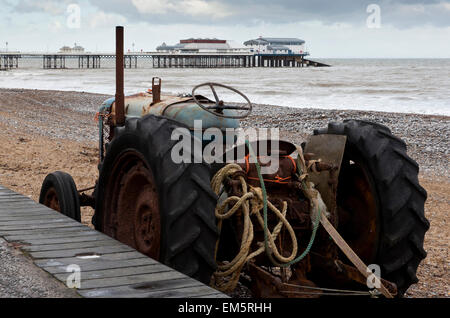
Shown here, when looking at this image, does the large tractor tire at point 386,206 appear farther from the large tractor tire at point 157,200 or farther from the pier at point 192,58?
the pier at point 192,58

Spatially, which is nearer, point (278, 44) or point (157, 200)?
point (157, 200)

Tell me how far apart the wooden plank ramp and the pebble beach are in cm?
36

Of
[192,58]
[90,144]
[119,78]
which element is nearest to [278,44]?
[192,58]

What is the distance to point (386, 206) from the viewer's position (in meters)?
4.81

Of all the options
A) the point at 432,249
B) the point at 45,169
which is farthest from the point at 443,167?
the point at 45,169

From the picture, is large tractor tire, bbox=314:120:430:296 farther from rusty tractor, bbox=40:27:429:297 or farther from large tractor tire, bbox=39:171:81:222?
large tractor tire, bbox=39:171:81:222

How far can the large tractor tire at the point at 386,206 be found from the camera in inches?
189

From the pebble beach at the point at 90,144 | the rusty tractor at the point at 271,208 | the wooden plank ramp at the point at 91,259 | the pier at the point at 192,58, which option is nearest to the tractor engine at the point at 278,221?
the rusty tractor at the point at 271,208

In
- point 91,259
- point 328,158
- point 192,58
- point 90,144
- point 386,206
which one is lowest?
point 90,144

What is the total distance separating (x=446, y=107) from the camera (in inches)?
1335

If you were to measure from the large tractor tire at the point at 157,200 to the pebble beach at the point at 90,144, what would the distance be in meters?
1.01

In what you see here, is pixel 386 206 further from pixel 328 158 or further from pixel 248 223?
pixel 248 223

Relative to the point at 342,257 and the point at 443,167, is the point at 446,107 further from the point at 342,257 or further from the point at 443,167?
the point at 342,257

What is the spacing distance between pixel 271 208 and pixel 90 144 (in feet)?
45.5
